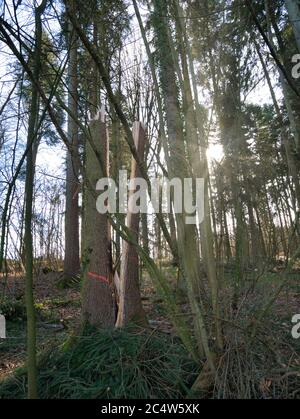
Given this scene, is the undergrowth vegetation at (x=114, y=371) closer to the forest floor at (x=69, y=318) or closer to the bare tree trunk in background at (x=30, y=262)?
the forest floor at (x=69, y=318)

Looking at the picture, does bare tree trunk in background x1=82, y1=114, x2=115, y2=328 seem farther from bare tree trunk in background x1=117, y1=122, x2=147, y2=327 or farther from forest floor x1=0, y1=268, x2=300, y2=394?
forest floor x1=0, y1=268, x2=300, y2=394

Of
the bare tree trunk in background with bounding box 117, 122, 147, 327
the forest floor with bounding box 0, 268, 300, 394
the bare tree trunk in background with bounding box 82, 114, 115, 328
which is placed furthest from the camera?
the bare tree trunk in background with bounding box 117, 122, 147, 327

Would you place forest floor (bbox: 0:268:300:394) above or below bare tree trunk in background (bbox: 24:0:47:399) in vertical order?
below

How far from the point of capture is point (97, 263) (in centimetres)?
354

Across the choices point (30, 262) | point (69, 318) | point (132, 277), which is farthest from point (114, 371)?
point (69, 318)

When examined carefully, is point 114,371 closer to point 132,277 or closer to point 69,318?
point 132,277

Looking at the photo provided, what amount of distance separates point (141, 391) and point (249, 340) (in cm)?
78

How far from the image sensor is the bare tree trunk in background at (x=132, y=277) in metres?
3.59

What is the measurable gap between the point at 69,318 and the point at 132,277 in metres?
1.82

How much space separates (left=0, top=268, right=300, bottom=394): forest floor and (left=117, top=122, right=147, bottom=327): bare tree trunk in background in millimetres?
307

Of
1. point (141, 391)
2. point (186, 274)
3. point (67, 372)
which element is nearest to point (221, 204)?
point (186, 274)

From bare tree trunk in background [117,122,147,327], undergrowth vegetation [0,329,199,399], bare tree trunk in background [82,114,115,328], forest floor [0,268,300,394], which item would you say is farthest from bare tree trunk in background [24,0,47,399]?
bare tree trunk in background [117,122,147,327]

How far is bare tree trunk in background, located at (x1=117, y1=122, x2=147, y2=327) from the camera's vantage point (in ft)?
11.8

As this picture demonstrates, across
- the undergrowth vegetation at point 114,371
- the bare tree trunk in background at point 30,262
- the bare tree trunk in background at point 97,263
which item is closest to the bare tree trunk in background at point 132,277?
the bare tree trunk in background at point 97,263
